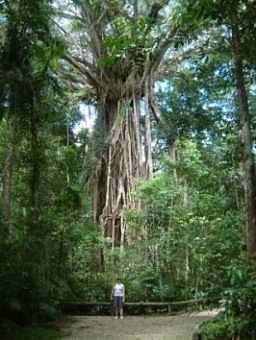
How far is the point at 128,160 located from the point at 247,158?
421 inches

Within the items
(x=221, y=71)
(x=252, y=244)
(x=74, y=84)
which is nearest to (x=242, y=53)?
(x=221, y=71)

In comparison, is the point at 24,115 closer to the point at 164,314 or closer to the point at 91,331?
the point at 91,331

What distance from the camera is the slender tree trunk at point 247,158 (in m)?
7.27

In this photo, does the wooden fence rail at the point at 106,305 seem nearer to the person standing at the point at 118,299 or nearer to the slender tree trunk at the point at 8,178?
the person standing at the point at 118,299

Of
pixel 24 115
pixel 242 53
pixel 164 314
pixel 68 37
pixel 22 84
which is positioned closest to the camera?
pixel 242 53

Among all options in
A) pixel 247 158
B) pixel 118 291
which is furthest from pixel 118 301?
pixel 247 158

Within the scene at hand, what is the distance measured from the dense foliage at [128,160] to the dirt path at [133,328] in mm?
763

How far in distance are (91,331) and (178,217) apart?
5125mm

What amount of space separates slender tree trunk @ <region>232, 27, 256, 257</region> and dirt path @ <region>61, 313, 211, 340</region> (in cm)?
258

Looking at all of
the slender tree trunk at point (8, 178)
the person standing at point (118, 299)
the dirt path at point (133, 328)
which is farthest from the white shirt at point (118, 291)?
the slender tree trunk at point (8, 178)

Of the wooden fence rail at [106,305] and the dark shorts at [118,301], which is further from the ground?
the dark shorts at [118,301]

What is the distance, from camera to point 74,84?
69.2 feet

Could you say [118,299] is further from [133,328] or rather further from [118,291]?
[133,328]

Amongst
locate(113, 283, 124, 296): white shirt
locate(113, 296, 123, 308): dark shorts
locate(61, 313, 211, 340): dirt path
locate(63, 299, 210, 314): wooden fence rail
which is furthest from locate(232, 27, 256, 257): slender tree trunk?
A: locate(63, 299, 210, 314): wooden fence rail
